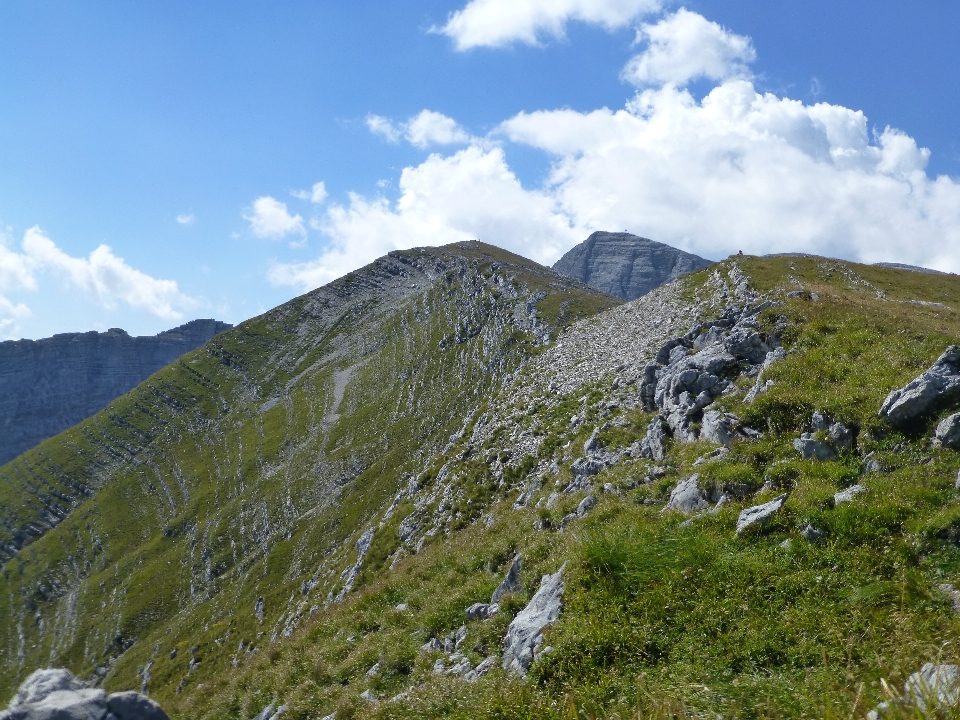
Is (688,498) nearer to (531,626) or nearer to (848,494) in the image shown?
(848,494)

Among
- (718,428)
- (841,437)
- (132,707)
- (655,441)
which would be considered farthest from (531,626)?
(655,441)

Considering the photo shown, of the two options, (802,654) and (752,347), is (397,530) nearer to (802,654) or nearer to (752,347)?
(752,347)

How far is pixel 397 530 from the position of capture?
3369cm

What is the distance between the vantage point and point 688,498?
1220cm

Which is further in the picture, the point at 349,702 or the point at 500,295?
the point at 500,295

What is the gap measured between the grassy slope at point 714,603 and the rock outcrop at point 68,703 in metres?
3.19

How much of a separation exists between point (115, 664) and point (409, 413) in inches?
2396

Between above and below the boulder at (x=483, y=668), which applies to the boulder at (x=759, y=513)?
above

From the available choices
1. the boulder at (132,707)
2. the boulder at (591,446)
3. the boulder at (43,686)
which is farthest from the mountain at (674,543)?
the boulder at (43,686)

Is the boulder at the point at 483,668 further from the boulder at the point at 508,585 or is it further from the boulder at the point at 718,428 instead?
the boulder at the point at 718,428

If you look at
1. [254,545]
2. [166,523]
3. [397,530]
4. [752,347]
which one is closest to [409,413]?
[254,545]

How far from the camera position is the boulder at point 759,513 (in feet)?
32.1

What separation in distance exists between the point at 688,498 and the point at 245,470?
121 metres

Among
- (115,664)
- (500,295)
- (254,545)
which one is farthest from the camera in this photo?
(500,295)
